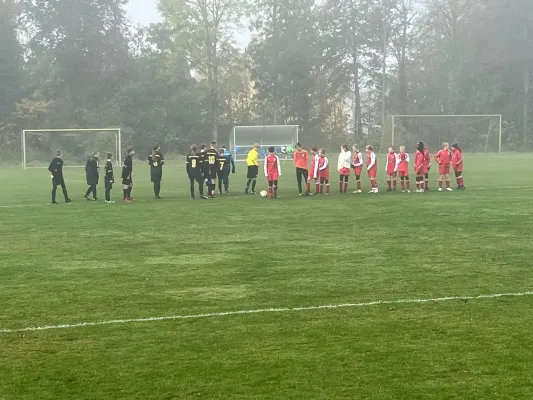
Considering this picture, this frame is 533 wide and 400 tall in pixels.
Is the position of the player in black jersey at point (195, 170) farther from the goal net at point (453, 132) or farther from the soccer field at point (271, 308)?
the goal net at point (453, 132)

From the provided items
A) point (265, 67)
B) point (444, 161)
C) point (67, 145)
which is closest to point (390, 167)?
point (444, 161)

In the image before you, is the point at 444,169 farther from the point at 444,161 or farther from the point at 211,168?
the point at 211,168

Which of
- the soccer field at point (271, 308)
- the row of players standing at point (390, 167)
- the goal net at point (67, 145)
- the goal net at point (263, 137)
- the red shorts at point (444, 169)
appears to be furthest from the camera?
the goal net at point (263, 137)

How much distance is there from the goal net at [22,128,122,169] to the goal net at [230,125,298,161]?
8430 mm

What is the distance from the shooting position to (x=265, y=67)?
73375 millimetres

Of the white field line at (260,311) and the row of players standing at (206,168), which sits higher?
the row of players standing at (206,168)

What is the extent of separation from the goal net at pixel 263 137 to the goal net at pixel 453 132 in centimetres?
917

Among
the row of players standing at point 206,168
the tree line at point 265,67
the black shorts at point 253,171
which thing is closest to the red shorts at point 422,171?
the black shorts at point 253,171

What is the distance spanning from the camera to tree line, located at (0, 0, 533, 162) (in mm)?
66562

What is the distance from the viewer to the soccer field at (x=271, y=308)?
6.43m

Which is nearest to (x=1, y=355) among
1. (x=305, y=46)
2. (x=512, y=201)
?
(x=512, y=201)

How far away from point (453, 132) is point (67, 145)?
29803mm

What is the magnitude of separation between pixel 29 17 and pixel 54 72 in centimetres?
765

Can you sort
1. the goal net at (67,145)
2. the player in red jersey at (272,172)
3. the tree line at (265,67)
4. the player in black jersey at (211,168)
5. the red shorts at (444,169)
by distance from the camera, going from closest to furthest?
the player in red jersey at (272,172), the player in black jersey at (211,168), the red shorts at (444,169), the goal net at (67,145), the tree line at (265,67)
